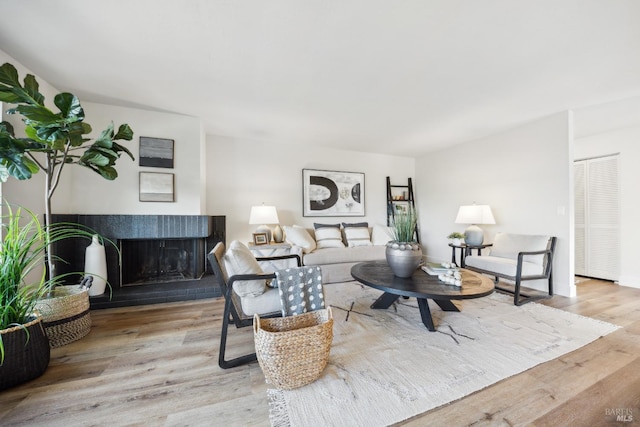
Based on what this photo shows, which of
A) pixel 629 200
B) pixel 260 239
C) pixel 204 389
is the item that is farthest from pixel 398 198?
pixel 204 389

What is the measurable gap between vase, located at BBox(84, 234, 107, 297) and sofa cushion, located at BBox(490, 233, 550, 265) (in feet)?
16.9

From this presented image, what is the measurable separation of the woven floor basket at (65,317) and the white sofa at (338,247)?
2.33 metres

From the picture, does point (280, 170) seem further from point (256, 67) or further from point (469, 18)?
point (469, 18)

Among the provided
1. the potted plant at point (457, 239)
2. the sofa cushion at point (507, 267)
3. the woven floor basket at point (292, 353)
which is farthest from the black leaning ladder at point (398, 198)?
the woven floor basket at point (292, 353)

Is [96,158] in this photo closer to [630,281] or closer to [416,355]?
[416,355]

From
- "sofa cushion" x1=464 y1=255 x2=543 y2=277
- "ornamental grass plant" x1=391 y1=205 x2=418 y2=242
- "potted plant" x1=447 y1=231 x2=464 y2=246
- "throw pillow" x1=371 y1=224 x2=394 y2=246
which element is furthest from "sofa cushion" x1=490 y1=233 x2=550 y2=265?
"ornamental grass plant" x1=391 y1=205 x2=418 y2=242

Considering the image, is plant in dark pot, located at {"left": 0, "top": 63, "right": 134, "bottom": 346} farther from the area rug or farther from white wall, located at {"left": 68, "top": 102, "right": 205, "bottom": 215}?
the area rug

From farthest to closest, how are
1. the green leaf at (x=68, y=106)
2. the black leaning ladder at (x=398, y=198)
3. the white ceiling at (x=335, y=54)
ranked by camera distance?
1. the black leaning ladder at (x=398, y=198)
2. the green leaf at (x=68, y=106)
3. the white ceiling at (x=335, y=54)

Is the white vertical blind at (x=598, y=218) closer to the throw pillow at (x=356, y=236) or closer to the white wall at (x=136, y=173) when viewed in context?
the throw pillow at (x=356, y=236)

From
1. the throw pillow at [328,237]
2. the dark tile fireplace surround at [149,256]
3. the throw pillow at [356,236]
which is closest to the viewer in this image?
the dark tile fireplace surround at [149,256]

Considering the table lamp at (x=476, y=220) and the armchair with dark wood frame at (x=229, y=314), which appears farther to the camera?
the table lamp at (x=476, y=220)

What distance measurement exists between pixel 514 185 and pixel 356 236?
2611 millimetres

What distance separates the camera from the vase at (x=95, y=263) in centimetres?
266

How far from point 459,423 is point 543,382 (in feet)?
2.47
